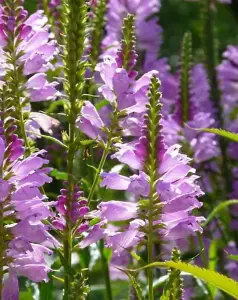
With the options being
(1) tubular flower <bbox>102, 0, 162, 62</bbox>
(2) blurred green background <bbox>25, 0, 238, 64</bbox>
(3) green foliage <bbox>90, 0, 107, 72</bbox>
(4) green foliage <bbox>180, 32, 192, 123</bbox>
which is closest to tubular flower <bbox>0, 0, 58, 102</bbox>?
(3) green foliage <bbox>90, 0, 107, 72</bbox>

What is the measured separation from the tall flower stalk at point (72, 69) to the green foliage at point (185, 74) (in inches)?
24.0

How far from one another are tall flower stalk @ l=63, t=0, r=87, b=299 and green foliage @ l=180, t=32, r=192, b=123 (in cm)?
61

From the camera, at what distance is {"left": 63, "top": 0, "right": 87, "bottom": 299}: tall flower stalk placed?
1.26 metres

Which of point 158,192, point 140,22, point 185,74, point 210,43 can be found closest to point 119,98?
point 158,192

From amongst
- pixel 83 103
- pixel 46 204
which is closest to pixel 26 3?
pixel 83 103

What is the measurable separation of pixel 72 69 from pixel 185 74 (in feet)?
2.20

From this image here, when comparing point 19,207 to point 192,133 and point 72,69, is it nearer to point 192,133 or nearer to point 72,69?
point 72,69

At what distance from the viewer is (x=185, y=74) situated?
6.25 feet

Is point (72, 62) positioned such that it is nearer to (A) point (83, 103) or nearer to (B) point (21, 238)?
(A) point (83, 103)

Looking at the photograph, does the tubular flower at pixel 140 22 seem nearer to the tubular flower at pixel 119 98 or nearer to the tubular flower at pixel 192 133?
the tubular flower at pixel 192 133

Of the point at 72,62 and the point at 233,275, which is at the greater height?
the point at 72,62

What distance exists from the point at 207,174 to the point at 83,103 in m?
1.25

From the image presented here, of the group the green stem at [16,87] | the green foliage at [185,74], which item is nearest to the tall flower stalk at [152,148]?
the green stem at [16,87]

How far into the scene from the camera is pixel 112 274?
2.67 metres
